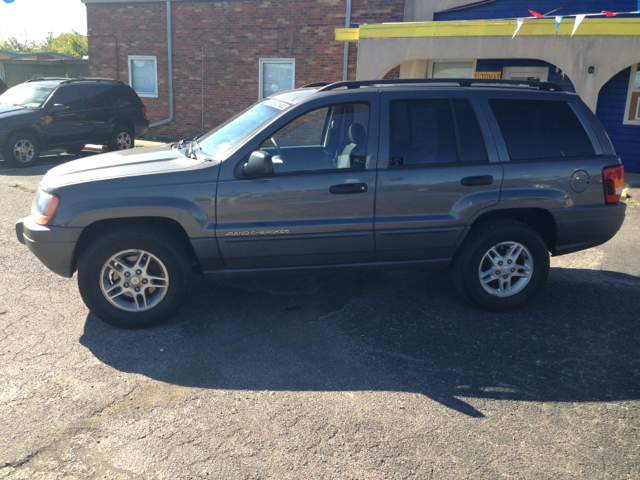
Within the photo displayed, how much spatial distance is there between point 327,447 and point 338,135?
2.55 metres

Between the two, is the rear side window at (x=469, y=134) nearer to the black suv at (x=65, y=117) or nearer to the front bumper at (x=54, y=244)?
the front bumper at (x=54, y=244)

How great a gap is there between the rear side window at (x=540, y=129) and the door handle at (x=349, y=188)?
1350 millimetres

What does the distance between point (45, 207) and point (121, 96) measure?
10.7m

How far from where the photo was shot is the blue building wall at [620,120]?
12.3 metres

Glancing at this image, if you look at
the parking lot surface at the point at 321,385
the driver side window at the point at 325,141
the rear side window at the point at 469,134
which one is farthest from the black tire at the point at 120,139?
the rear side window at the point at 469,134

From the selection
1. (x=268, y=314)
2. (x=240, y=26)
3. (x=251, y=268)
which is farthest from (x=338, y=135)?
(x=240, y=26)

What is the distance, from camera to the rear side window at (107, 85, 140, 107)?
13734mm

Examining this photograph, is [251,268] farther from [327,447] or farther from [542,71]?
[542,71]

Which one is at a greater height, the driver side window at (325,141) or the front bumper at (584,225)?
the driver side window at (325,141)

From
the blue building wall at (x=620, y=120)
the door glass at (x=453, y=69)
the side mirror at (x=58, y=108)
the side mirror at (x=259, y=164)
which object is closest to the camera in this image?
the side mirror at (x=259, y=164)

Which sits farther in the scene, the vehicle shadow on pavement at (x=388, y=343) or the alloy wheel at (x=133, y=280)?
the alloy wheel at (x=133, y=280)

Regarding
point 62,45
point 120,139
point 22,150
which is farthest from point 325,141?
point 62,45

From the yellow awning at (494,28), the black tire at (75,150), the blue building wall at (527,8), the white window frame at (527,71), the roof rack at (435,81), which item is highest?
the blue building wall at (527,8)

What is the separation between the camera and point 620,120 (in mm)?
12422
